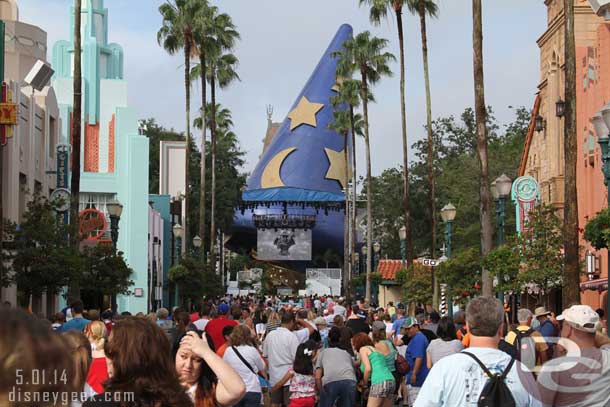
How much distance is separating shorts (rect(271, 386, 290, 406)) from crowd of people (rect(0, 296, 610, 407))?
0.6 inches

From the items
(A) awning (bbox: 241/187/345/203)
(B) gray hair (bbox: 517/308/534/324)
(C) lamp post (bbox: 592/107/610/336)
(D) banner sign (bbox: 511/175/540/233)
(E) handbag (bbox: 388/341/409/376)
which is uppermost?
(A) awning (bbox: 241/187/345/203)

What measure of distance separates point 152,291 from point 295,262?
72.4 metres

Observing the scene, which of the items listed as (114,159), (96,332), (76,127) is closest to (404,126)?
(114,159)

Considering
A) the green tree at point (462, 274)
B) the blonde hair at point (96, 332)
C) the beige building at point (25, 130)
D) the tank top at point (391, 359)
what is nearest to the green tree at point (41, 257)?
the beige building at point (25, 130)

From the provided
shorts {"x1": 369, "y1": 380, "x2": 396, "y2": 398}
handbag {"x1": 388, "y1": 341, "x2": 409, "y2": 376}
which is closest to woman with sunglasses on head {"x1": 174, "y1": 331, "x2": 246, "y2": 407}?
shorts {"x1": 369, "y1": 380, "x2": 396, "y2": 398}

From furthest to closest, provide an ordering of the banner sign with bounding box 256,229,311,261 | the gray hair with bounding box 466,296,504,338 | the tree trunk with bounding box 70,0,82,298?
the banner sign with bounding box 256,229,311,261, the tree trunk with bounding box 70,0,82,298, the gray hair with bounding box 466,296,504,338

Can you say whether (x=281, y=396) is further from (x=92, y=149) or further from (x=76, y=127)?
(x=92, y=149)

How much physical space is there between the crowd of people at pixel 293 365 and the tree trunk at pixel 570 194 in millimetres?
3821

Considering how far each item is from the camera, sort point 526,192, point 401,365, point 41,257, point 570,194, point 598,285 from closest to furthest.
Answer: point 401,365 → point 570,194 → point 41,257 → point 598,285 → point 526,192

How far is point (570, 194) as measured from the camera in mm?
20797

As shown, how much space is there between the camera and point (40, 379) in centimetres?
343

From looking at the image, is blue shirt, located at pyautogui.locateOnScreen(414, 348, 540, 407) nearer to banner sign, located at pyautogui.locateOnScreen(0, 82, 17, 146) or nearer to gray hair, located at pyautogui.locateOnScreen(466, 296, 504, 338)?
gray hair, located at pyautogui.locateOnScreen(466, 296, 504, 338)

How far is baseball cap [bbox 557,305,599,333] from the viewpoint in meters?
7.90

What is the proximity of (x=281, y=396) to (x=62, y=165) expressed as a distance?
98.8 ft
